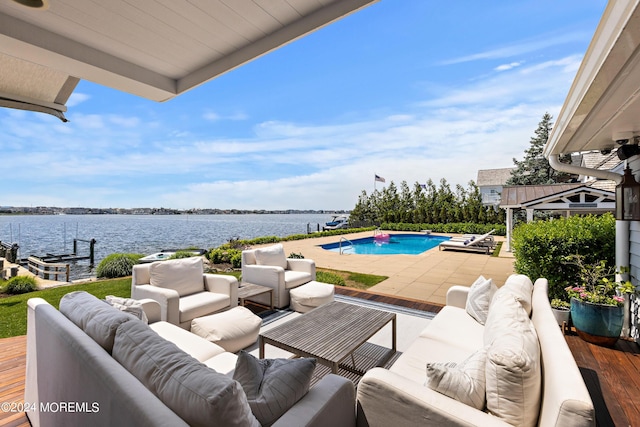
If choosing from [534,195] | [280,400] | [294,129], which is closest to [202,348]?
[280,400]

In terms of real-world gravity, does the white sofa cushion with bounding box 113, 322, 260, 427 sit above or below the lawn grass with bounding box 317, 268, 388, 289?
above

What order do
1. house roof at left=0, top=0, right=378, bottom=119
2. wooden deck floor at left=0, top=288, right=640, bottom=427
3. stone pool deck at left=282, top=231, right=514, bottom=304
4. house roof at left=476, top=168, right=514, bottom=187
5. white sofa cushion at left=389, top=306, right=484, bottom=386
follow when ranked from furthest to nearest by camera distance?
house roof at left=476, top=168, right=514, bottom=187 → stone pool deck at left=282, top=231, right=514, bottom=304 → white sofa cushion at left=389, top=306, right=484, bottom=386 → wooden deck floor at left=0, top=288, right=640, bottom=427 → house roof at left=0, top=0, right=378, bottom=119

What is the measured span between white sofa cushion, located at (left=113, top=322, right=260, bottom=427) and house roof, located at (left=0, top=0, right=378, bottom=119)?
1.76 m

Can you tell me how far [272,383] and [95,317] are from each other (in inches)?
43.3

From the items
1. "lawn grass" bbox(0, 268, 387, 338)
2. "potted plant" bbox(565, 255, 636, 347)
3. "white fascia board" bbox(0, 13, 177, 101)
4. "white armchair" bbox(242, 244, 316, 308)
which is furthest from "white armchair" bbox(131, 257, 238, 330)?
"potted plant" bbox(565, 255, 636, 347)

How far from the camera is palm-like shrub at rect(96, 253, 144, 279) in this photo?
7008 mm

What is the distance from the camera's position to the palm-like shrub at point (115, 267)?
276 inches

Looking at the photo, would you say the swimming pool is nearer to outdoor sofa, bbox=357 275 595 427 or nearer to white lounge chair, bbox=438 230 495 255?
white lounge chair, bbox=438 230 495 255

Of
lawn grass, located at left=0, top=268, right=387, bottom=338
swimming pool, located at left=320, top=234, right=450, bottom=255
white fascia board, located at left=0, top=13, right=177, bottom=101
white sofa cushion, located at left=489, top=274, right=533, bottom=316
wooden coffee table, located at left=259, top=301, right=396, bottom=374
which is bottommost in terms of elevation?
swimming pool, located at left=320, top=234, right=450, bottom=255

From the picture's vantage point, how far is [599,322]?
2648 mm

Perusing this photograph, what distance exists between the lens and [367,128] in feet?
47.8

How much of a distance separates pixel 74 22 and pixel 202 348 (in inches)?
92.1

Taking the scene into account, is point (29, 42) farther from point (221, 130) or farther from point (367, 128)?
point (221, 130)

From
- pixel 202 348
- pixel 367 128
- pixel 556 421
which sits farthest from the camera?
pixel 367 128
